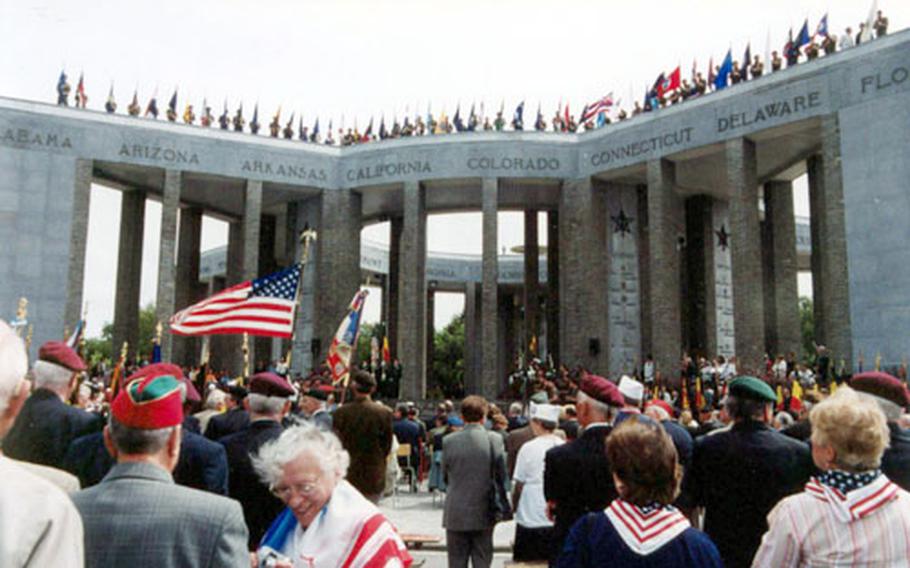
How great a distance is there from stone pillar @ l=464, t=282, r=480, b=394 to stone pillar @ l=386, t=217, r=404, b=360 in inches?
315

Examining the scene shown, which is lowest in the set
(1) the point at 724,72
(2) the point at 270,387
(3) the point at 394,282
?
(2) the point at 270,387

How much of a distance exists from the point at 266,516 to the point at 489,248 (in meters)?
27.3

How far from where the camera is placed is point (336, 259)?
33.3 m

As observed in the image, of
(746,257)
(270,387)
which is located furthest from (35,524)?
(746,257)

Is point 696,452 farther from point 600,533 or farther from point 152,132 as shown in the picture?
point 152,132

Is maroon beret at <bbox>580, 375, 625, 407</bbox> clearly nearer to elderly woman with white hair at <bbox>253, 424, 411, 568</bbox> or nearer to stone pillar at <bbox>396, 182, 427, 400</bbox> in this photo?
elderly woman with white hair at <bbox>253, 424, 411, 568</bbox>

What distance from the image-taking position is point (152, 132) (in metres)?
31.6

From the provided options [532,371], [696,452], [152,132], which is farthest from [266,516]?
[152,132]

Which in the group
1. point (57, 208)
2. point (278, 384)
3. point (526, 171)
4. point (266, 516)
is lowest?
point (266, 516)

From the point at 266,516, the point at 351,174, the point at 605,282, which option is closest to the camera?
the point at 266,516

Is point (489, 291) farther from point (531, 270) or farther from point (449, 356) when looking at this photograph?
point (449, 356)

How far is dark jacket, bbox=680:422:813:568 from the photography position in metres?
4.55

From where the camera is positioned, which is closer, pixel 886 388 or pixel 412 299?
pixel 886 388

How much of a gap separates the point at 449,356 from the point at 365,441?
63367mm
